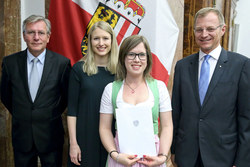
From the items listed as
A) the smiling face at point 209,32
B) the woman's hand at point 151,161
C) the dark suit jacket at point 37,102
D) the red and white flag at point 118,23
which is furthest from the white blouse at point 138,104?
the red and white flag at point 118,23

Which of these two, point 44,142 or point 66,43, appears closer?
point 44,142

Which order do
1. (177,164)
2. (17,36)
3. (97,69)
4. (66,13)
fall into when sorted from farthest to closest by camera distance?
(17,36)
(66,13)
(97,69)
(177,164)

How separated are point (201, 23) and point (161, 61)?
141cm

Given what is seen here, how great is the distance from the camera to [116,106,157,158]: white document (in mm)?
1738

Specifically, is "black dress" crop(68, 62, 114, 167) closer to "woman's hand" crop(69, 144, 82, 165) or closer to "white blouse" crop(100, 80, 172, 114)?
"woman's hand" crop(69, 144, 82, 165)

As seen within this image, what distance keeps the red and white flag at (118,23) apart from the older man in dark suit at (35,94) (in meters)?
0.58

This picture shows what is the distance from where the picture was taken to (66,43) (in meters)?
3.01

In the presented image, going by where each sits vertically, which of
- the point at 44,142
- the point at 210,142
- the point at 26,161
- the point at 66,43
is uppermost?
the point at 66,43

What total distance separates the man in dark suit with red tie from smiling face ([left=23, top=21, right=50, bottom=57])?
1.28 metres

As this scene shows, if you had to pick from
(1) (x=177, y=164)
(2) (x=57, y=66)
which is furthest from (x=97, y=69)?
(1) (x=177, y=164)

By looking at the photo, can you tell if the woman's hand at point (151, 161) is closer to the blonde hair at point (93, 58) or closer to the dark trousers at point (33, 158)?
the blonde hair at point (93, 58)

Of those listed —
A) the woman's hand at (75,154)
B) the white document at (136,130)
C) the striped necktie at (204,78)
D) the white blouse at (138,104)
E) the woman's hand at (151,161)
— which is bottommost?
the woman's hand at (75,154)

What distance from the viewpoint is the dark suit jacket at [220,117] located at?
184 centimetres

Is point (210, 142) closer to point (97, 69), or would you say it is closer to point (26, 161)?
point (97, 69)
